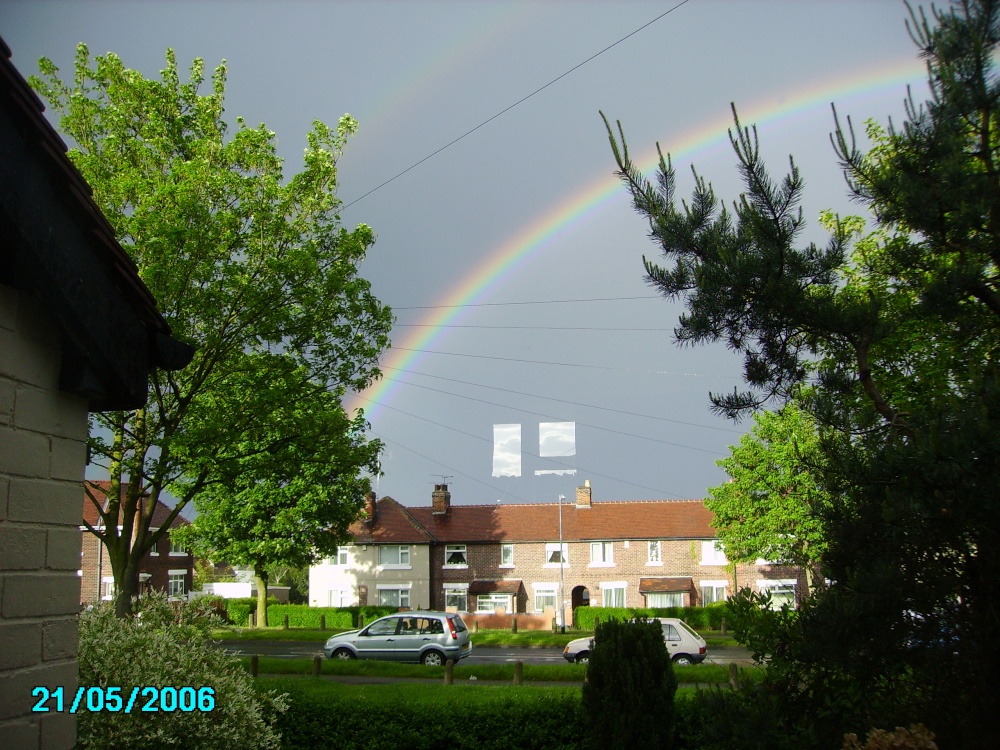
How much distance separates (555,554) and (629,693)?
4825 cm

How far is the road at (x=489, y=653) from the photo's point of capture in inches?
1199

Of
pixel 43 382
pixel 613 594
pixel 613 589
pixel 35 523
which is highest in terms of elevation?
pixel 43 382

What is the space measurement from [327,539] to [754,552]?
22.1m

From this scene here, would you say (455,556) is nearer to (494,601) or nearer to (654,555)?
(494,601)

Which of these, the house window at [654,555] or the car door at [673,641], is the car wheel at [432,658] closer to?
the car door at [673,641]

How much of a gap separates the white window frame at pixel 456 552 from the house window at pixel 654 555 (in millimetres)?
11960

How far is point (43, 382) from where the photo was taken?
4.64 meters

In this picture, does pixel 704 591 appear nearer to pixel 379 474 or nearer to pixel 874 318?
pixel 379 474

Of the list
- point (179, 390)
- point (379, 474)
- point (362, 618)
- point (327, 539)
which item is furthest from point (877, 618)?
point (362, 618)

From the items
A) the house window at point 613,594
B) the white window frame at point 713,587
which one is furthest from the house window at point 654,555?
the white window frame at point 713,587

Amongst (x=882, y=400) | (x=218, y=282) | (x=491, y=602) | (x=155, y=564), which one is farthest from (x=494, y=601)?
(x=882, y=400)

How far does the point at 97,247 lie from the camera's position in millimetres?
4949

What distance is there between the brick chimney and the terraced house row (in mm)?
878

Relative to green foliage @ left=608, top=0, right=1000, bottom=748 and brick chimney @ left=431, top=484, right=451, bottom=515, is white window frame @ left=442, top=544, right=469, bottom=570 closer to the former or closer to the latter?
brick chimney @ left=431, top=484, right=451, bottom=515
